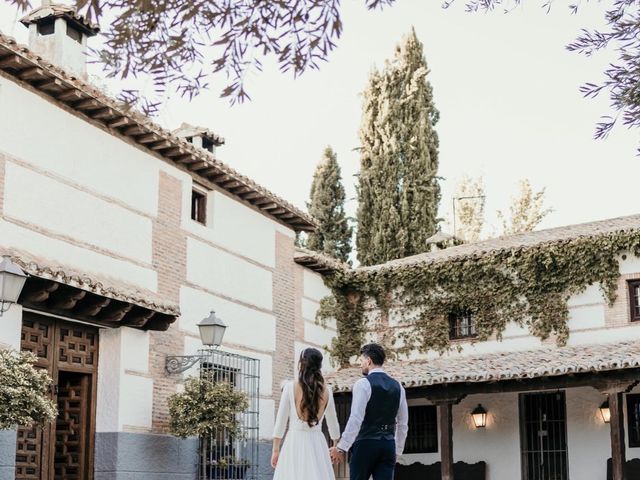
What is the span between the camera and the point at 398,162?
87.2 ft

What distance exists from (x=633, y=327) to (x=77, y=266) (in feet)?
31.4

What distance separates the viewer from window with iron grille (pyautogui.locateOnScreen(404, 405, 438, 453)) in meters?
18.8

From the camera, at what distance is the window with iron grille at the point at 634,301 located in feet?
57.1

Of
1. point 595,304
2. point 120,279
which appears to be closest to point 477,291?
point 595,304

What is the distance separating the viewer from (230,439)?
45.4ft

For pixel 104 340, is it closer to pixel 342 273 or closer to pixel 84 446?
pixel 84 446

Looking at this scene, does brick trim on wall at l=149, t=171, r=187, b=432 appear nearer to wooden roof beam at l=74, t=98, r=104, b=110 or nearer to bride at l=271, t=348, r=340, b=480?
wooden roof beam at l=74, t=98, r=104, b=110

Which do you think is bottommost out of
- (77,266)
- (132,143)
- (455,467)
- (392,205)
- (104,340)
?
(455,467)

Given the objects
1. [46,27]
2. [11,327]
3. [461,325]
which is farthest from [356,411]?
[461,325]

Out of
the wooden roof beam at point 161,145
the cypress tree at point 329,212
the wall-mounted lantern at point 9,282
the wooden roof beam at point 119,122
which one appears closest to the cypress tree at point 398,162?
the cypress tree at point 329,212

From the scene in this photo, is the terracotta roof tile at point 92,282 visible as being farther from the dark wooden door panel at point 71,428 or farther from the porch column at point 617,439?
the porch column at point 617,439

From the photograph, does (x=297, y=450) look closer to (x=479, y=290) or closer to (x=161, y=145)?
(x=161, y=145)

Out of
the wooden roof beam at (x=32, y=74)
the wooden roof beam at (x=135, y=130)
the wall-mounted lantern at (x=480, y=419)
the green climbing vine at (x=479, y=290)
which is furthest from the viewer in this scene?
the wall-mounted lantern at (x=480, y=419)

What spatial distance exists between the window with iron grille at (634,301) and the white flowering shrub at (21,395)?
1051 centimetres
